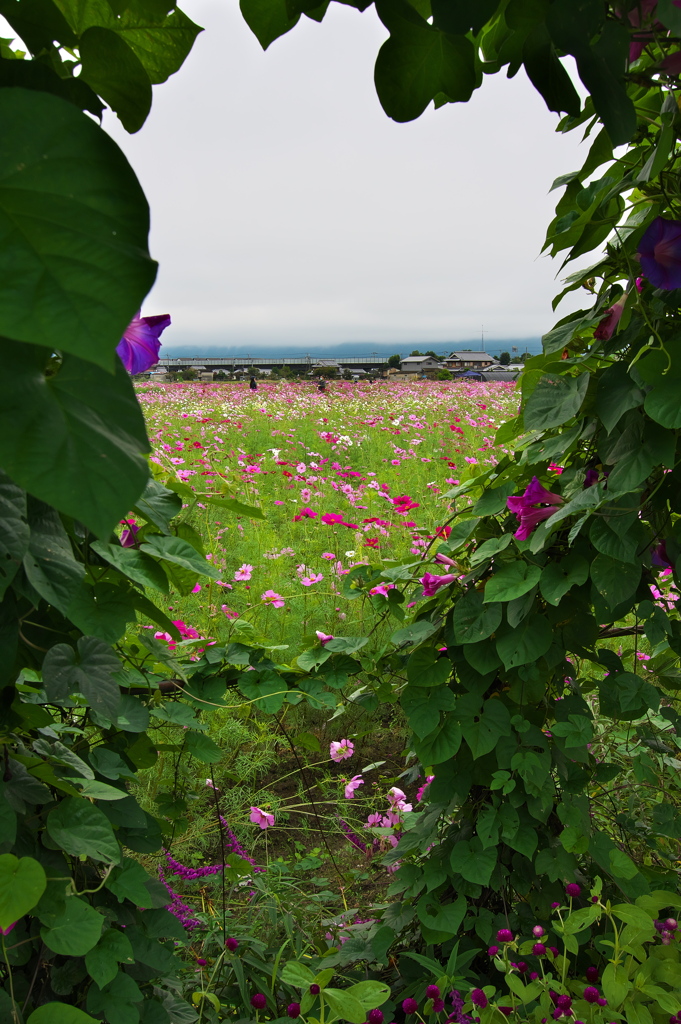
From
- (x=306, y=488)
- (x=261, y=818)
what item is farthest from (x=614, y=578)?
(x=306, y=488)

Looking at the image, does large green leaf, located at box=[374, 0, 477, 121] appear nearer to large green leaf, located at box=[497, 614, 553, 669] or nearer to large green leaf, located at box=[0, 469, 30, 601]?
large green leaf, located at box=[0, 469, 30, 601]

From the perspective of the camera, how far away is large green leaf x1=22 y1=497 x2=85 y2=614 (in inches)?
22.9

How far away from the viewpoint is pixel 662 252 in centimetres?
79

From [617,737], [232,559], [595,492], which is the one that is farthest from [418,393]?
[595,492]

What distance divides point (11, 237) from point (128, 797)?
35.1 inches

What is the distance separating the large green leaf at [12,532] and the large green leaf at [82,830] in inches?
15.7

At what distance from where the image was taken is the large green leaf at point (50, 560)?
0.58m

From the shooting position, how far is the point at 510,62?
19.5 inches

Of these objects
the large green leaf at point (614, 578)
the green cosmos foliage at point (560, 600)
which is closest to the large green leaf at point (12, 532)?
the green cosmos foliage at point (560, 600)

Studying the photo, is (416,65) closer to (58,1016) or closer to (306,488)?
(58,1016)

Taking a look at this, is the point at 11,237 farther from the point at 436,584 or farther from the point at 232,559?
the point at 232,559

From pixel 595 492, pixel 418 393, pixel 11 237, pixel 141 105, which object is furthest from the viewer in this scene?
pixel 418 393

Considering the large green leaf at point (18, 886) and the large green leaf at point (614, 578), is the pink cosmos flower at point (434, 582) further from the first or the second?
the large green leaf at point (18, 886)

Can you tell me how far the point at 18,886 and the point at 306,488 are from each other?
126 inches
